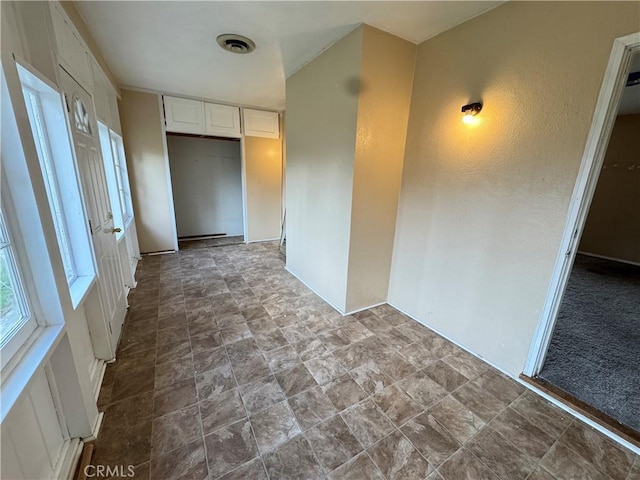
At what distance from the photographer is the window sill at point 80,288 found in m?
1.42

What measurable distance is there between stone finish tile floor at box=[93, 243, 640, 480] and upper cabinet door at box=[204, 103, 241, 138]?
3116 mm

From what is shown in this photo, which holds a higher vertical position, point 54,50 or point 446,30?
point 446,30

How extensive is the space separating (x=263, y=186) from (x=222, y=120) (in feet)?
4.29

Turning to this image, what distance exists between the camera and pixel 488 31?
1774 mm

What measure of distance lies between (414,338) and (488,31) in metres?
2.40

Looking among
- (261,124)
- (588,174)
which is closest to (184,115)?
(261,124)

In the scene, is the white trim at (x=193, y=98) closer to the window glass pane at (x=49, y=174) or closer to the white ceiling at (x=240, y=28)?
the white ceiling at (x=240, y=28)

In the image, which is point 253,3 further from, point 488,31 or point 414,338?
point 414,338

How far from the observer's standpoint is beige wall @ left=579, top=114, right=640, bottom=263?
14.3 ft

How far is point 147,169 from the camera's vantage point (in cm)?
401

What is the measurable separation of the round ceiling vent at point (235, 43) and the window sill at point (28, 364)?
7.99ft

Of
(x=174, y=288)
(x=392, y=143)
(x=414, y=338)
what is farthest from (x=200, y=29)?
(x=414, y=338)

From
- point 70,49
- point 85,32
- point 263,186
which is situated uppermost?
point 85,32

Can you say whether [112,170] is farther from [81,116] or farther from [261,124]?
[261,124]
